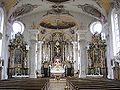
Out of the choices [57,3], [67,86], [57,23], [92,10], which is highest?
[57,3]

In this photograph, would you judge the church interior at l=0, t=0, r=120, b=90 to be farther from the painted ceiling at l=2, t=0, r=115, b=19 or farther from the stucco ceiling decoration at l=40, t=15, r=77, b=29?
the stucco ceiling decoration at l=40, t=15, r=77, b=29

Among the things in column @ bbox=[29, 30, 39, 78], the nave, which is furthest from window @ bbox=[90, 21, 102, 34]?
the nave

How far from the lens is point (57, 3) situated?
1647 centimetres

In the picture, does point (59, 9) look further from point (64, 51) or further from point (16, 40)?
point (64, 51)

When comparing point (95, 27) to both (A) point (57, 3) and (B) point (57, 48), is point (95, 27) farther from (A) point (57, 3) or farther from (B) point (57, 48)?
(B) point (57, 48)

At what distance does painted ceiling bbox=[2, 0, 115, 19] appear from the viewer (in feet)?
48.9

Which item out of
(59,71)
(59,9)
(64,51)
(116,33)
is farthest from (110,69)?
(64,51)

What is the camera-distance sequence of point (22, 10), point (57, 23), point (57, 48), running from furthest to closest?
point (57, 48) → point (57, 23) → point (22, 10)

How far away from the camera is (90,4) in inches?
627

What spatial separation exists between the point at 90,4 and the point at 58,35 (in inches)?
353

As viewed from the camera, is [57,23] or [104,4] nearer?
[104,4]

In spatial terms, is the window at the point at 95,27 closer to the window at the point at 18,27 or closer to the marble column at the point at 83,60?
the marble column at the point at 83,60

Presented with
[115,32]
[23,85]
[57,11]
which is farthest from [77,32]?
[23,85]

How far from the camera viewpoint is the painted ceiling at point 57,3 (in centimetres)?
1489
